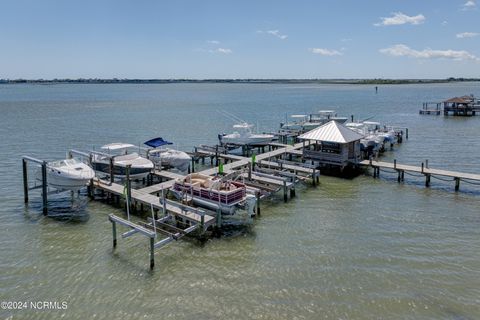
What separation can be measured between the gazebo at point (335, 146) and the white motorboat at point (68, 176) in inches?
552

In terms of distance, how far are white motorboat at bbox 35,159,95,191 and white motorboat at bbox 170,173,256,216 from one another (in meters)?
4.87

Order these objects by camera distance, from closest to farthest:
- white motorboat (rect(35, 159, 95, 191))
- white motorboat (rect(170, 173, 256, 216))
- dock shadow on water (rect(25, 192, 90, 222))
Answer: white motorboat (rect(170, 173, 256, 216)) < dock shadow on water (rect(25, 192, 90, 222)) < white motorboat (rect(35, 159, 95, 191))

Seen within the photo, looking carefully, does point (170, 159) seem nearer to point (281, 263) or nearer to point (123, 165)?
point (123, 165)

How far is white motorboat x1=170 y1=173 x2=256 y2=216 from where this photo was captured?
17016 millimetres

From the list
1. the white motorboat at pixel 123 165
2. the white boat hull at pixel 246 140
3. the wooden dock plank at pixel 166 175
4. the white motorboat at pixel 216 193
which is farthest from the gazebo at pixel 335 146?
the white motorboat at pixel 123 165

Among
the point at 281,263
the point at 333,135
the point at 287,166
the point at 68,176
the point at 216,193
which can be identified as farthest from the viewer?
the point at 333,135

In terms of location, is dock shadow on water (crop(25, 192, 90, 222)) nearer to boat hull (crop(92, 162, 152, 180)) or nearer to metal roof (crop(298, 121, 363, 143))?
boat hull (crop(92, 162, 152, 180))

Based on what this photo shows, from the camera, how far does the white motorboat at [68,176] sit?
19797 millimetres

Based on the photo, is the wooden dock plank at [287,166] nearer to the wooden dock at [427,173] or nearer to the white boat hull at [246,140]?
the wooden dock at [427,173]

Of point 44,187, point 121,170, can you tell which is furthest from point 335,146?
point 44,187

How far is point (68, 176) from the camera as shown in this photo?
64.7 feet

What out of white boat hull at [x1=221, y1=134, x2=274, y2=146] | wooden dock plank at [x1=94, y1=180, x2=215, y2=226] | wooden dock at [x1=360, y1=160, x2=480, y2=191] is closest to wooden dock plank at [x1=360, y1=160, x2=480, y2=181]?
wooden dock at [x1=360, y1=160, x2=480, y2=191]

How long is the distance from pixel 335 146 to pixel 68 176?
17.4 metres

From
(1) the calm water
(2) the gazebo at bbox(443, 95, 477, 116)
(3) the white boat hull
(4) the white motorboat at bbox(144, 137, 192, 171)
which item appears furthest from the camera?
(2) the gazebo at bbox(443, 95, 477, 116)
